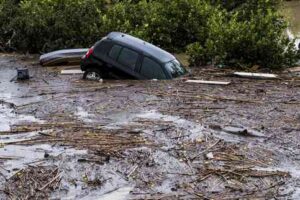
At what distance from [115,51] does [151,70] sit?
1201 millimetres

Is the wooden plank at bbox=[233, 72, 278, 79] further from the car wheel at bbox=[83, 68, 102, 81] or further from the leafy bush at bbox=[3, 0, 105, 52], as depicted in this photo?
the leafy bush at bbox=[3, 0, 105, 52]

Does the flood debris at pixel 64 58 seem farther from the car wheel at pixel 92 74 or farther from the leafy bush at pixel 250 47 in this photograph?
the leafy bush at pixel 250 47

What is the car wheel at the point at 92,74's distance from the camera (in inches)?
627

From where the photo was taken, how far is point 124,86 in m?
14.6

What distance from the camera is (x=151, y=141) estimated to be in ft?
31.0

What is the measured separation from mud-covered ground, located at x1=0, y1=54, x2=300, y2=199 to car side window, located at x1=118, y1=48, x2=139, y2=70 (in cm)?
77

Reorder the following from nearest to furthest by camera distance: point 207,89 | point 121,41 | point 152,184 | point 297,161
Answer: point 152,184, point 297,161, point 207,89, point 121,41

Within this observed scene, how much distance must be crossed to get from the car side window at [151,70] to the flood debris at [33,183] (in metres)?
7.38

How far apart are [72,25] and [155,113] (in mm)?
12167

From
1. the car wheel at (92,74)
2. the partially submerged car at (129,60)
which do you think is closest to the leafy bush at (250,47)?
the partially submerged car at (129,60)

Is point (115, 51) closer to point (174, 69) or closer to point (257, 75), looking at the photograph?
point (174, 69)

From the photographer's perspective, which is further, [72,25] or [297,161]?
[72,25]

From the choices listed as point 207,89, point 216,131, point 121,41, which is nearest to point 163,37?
point 121,41

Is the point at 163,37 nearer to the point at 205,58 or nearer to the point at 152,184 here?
the point at 205,58
